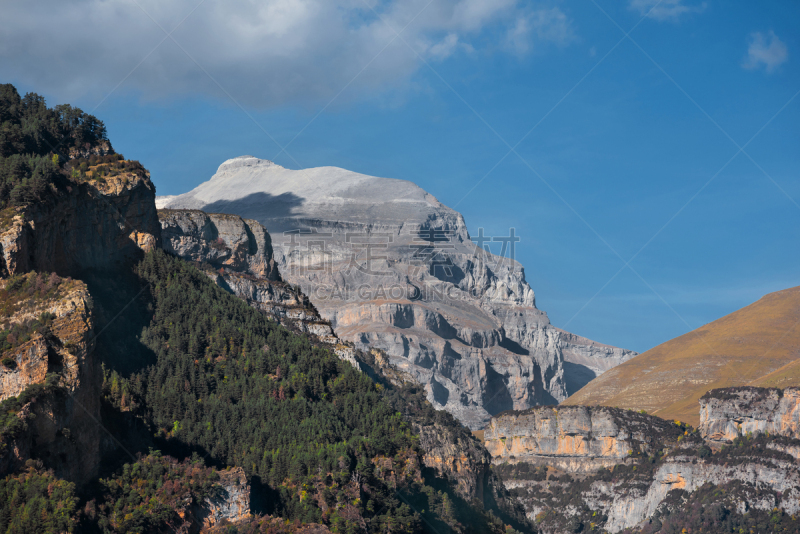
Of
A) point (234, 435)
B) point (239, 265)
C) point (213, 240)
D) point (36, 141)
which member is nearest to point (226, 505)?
point (234, 435)

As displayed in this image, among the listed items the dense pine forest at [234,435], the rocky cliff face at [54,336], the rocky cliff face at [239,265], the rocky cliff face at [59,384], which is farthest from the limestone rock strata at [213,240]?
the rocky cliff face at [59,384]

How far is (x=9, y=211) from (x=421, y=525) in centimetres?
5354

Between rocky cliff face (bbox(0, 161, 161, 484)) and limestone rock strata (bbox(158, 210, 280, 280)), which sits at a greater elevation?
limestone rock strata (bbox(158, 210, 280, 280))

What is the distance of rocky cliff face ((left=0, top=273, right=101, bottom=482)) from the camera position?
76875mm

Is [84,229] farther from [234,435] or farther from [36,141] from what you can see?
[234,435]

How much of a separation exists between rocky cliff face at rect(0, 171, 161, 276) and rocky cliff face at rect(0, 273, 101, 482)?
7752mm

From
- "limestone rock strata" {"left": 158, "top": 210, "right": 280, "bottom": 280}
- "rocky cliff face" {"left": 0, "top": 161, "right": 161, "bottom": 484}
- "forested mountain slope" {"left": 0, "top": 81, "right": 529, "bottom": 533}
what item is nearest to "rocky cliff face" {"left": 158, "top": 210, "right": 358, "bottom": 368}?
"limestone rock strata" {"left": 158, "top": 210, "right": 280, "bottom": 280}

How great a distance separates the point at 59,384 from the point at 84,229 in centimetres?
3694

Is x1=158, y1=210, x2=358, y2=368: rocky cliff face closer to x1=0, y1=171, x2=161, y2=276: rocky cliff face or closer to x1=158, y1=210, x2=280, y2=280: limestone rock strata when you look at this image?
x1=158, y1=210, x2=280, y2=280: limestone rock strata

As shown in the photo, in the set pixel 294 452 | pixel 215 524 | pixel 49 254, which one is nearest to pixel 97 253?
pixel 49 254

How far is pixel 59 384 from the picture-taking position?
79188mm

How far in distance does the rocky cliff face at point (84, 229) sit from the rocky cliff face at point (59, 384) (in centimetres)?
775

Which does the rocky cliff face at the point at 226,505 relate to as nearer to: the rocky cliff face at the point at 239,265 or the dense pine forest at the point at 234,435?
the dense pine forest at the point at 234,435

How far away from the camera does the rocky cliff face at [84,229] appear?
93.6 m
